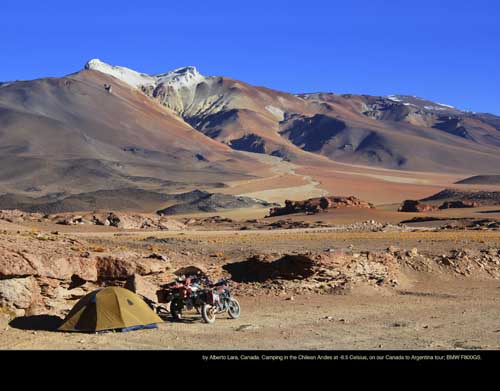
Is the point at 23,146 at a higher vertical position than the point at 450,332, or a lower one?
higher

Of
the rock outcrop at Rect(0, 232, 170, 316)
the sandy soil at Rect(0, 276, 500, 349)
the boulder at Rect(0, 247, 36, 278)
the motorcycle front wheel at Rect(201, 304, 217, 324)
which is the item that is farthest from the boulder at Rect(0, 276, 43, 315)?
the motorcycle front wheel at Rect(201, 304, 217, 324)

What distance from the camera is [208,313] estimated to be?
15016 mm

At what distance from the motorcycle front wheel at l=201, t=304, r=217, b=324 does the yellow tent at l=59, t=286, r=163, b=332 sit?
1.27 metres

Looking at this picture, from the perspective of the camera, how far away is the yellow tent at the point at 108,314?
1327 cm

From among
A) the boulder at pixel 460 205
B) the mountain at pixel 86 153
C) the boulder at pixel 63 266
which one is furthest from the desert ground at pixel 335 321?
the mountain at pixel 86 153

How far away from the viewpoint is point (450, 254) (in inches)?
971

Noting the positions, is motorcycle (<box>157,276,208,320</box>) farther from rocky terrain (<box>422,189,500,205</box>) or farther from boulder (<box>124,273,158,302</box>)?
rocky terrain (<box>422,189,500,205</box>)

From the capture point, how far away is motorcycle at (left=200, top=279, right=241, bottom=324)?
590 inches

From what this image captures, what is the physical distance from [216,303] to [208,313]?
0.28 meters

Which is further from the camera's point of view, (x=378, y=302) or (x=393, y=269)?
(x=393, y=269)

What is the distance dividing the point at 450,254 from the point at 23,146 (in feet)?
418
